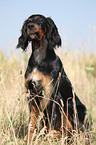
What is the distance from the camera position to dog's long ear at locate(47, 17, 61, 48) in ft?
9.11

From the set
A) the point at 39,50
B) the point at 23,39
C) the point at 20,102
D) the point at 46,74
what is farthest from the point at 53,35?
the point at 20,102

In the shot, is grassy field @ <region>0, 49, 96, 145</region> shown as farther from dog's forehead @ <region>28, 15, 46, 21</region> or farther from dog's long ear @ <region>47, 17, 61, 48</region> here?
dog's forehead @ <region>28, 15, 46, 21</region>

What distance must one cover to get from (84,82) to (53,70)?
354cm

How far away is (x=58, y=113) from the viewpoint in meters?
2.72

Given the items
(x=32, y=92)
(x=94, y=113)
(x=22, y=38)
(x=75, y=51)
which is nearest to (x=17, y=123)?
(x=32, y=92)

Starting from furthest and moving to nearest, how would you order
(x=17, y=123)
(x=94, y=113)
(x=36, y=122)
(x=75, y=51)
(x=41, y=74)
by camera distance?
(x=75, y=51), (x=94, y=113), (x=17, y=123), (x=36, y=122), (x=41, y=74)

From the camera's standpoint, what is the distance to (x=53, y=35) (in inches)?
112

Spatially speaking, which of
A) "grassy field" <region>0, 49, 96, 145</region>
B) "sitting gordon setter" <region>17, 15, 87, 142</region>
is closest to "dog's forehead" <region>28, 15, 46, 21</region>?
"sitting gordon setter" <region>17, 15, 87, 142</region>

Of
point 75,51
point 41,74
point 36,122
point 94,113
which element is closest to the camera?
point 41,74

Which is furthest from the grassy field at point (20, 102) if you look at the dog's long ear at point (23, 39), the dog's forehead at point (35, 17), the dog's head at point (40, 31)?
the dog's forehead at point (35, 17)

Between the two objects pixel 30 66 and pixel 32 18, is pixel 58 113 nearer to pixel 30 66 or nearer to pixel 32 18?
pixel 30 66

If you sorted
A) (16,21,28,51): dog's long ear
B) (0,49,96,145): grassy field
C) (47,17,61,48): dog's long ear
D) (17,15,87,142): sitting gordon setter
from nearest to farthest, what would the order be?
(0,49,96,145): grassy field, (17,15,87,142): sitting gordon setter, (47,17,61,48): dog's long ear, (16,21,28,51): dog's long ear

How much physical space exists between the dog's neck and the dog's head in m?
0.06

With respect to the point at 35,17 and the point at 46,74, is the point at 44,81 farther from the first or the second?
the point at 35,17
